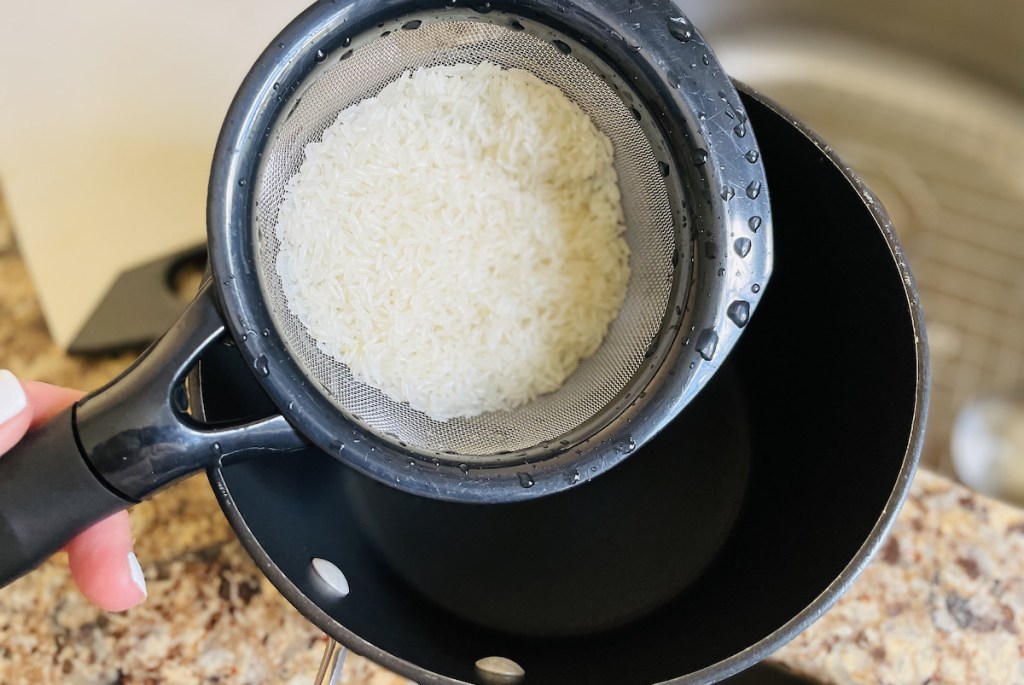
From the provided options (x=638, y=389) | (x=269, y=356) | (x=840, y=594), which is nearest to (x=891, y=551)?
(x=840, y=594)

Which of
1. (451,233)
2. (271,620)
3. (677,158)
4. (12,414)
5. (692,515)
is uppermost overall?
(677,158)

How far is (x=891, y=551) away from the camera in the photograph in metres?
0.76

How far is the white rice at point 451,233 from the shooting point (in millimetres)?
690

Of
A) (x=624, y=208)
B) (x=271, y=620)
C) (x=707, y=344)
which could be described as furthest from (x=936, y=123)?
(x=271, y=620)

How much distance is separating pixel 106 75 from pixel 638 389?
72 cm

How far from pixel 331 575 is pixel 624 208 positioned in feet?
1.41

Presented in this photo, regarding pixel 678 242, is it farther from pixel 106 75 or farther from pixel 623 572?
pixel 106 75

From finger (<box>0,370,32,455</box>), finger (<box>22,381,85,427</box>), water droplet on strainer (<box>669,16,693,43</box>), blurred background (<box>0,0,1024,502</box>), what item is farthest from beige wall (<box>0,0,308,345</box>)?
water droplet on strainer (<box>669,16,693,43</box>)

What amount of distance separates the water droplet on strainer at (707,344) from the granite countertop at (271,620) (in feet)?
0.99

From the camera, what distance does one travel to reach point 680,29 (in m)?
0.59

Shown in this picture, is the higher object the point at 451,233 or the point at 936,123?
the point at 936,123

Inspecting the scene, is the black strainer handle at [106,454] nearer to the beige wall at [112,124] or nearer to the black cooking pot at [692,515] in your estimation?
the black cooking pot at [692,515]

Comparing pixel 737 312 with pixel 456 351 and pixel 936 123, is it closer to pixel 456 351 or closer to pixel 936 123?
pixel 456 351

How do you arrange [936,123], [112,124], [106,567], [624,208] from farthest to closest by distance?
[936,123] → [112,124] → [624,208] → [106,567]
